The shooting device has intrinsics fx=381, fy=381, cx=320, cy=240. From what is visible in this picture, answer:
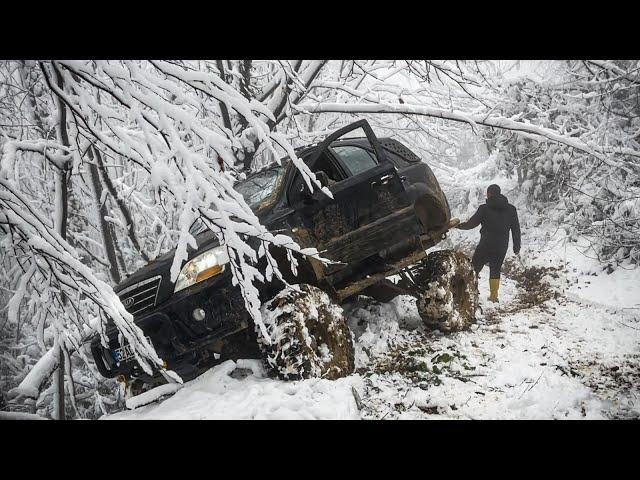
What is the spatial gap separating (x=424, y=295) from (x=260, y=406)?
7.89 ft

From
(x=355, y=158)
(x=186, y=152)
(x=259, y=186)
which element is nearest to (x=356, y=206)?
(x=355, y=158)

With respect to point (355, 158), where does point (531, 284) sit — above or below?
below

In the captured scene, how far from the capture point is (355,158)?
427cm

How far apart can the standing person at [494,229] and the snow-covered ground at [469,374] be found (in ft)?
2.53

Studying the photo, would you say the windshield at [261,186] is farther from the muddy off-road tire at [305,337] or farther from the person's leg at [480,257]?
the person's leg at [480,257]

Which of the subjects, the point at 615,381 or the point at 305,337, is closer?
the point at 305,337

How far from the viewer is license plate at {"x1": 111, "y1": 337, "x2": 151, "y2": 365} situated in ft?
9.67

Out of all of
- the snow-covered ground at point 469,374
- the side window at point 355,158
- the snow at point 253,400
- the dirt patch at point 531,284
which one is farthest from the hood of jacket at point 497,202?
the snow at point 253,400

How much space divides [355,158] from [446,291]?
1.80 meters

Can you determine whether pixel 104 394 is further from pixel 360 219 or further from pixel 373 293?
pixel 360 219

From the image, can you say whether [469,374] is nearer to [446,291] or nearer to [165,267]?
[446,291]

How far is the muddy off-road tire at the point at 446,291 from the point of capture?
4234 mm

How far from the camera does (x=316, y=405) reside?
8.23 feet
